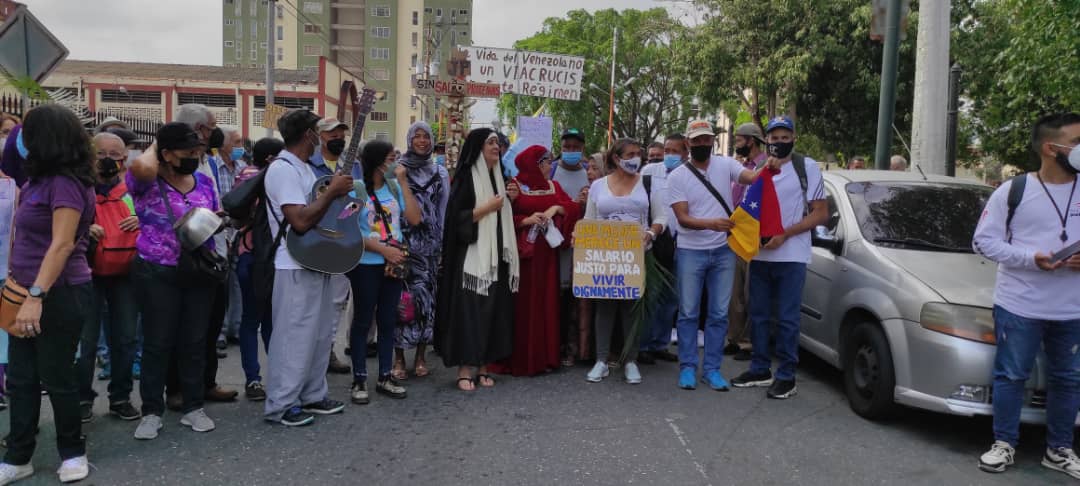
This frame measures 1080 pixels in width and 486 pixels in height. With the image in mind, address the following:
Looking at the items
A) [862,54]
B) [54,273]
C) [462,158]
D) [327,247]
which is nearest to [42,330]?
[54,273]

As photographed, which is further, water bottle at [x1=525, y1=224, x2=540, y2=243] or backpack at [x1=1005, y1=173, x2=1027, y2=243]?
water bottle at [x1=525, y1=224, x2=540, y2=243]

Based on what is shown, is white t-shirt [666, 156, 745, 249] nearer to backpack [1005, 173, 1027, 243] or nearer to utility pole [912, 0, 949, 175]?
backpack [1005, 173, 1027, 243]

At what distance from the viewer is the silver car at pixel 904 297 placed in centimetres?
453

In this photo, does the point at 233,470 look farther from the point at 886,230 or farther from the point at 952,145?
the point at 952,145

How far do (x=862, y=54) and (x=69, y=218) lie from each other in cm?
1913

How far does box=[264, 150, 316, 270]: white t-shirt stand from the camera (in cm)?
465

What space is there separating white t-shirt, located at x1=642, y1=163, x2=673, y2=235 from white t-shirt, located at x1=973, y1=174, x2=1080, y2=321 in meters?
2.28

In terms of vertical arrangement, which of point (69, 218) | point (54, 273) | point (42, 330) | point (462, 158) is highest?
point (462, 158)

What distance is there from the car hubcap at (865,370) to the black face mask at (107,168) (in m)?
5.06

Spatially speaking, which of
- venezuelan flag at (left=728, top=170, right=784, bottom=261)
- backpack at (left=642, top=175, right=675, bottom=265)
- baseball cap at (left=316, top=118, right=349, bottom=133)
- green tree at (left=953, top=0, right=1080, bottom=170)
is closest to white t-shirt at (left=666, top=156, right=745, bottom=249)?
venezuelan flag at (left=728, top=170, right=784, bottom=261)

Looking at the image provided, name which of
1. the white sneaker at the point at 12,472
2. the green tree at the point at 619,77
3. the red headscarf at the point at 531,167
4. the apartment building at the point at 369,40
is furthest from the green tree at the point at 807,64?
the apartment building at the point at 369,40

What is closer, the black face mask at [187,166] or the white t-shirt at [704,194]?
the black face mask at [187,166]

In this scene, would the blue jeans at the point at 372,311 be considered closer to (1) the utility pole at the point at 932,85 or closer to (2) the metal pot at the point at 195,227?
(2) the metal pot at the point at 195,227

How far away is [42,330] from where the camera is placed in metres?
3.87
